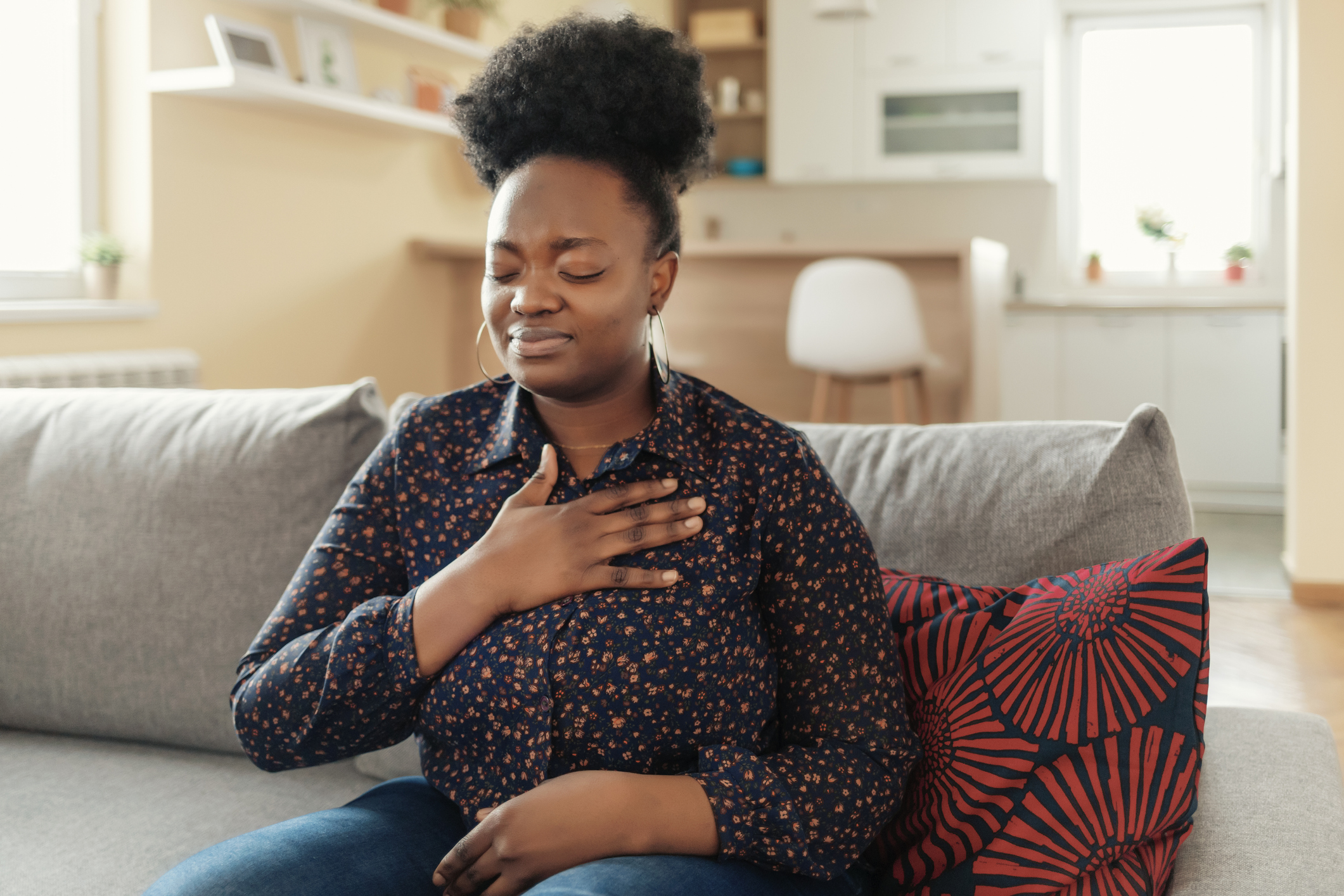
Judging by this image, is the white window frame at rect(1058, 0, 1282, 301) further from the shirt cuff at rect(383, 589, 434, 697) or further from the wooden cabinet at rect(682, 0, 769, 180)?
the shirt cuff at rect(383, 589, 434, 697)

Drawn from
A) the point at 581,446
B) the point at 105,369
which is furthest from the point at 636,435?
the point at 105,369

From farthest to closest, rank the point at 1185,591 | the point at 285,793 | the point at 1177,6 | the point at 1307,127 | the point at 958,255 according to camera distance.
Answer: the point at 1177,6 → the point at 958,255 → the point at 1307,127 → the point at 285,793 → the point at 1185,591

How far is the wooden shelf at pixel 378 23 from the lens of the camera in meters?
3.56

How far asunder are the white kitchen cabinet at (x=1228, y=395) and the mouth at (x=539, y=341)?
4.89 meters

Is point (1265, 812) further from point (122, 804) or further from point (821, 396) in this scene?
point (821, 396)

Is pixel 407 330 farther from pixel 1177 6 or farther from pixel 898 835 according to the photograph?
pixel 1177 6

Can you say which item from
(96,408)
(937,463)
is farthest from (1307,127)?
(96,408)

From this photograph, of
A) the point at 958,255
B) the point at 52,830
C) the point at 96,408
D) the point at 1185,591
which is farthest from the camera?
Result: the point at 958,255

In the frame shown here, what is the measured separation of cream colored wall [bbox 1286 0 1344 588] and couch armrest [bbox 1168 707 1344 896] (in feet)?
9.26

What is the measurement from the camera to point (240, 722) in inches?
41.6

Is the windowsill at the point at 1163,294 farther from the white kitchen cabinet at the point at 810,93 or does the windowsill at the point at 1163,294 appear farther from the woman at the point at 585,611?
the woman at the point at 585,611

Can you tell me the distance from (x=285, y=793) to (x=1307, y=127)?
11.5 feet

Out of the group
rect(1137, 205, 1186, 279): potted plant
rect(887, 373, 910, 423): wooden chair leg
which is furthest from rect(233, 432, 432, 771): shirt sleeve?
rect(1137, 205, 1186, 279): potted plant

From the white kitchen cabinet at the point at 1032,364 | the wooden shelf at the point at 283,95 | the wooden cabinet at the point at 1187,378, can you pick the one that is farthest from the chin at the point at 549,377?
the white kitchen cabinet at the point at 1032,364
